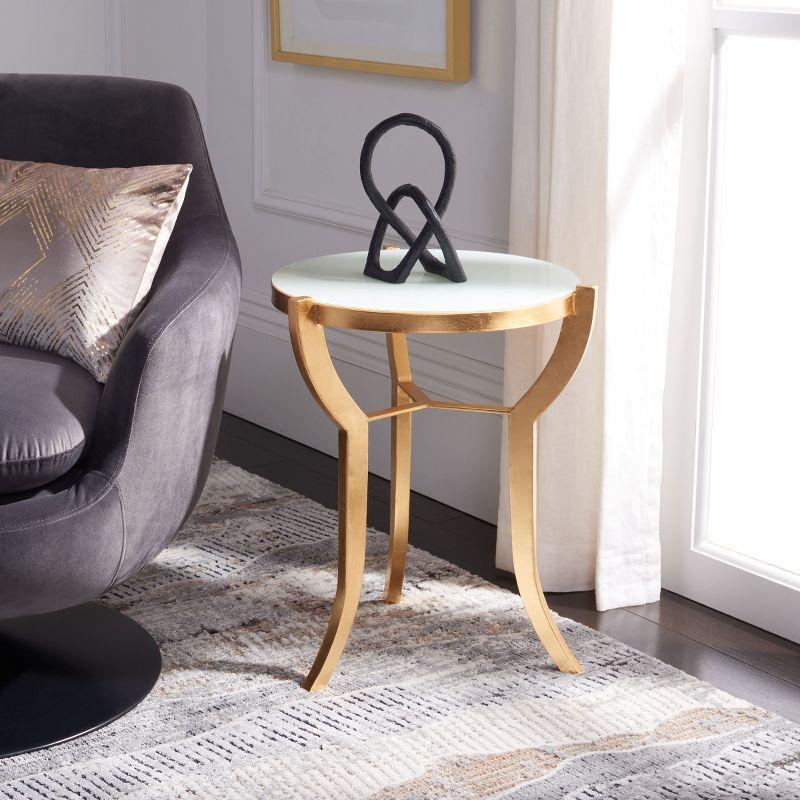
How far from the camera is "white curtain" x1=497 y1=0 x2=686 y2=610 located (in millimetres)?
1980

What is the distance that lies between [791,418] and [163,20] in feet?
6.81

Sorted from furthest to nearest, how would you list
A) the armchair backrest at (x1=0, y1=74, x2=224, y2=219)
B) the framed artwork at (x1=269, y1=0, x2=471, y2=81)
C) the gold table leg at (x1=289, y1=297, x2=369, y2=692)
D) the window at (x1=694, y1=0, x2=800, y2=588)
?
the framed artwork at (x1=269, y1=0, x2=471, y2=81), the armchair backrest at (x1=0, y1=74, x2=224, y2=219), the window at (x1=694, y1=0, x2=800, y2=588), the gold table leg at (x1=289, y1=297, x2=369, y2=692)

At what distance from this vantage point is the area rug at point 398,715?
62.6 inches

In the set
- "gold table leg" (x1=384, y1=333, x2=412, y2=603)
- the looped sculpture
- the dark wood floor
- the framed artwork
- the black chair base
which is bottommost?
the dark wood floor

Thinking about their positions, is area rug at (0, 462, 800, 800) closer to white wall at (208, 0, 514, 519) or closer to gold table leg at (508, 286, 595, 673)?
gold table leg at (508, 286, 595, 673)

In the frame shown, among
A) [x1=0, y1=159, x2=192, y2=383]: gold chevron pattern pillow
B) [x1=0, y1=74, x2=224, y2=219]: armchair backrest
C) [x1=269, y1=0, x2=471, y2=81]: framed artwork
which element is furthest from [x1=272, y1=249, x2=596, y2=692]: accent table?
[x1=269, y1=0, x2=471, y2=81]: framed artwork

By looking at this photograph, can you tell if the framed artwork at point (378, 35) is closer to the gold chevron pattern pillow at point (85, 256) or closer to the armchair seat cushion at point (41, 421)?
the gold chevron pattern pillow at point (85, 256)

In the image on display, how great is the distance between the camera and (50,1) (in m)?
3.21

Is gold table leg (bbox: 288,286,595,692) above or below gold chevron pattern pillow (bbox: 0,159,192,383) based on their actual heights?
below

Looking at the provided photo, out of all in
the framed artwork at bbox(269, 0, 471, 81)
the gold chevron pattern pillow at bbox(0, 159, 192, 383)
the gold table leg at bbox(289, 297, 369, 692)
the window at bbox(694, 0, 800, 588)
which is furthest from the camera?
the framed artwork at bbox(269, 0, 471, 81)

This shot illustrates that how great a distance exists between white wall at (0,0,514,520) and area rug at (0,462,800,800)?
0.49 meters

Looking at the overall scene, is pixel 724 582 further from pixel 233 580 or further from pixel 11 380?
pixel 11 380

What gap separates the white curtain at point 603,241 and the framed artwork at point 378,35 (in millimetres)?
309

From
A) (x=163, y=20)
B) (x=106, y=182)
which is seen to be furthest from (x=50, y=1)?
(x=106, y=182)
